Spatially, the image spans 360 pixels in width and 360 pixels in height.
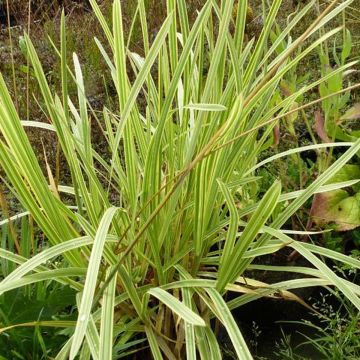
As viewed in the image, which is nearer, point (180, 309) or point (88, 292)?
point (88, 292)

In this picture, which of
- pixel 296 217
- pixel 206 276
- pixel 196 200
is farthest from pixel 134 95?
pixel 296 217

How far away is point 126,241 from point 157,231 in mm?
81

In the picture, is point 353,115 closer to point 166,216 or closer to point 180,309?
point 166,216

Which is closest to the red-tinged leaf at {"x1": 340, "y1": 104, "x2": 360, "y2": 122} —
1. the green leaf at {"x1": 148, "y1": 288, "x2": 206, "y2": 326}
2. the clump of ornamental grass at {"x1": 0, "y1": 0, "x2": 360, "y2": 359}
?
the clump of ornamental grass at {"x1": 0, "y1": 0, "x2": 360, "y2": 359}

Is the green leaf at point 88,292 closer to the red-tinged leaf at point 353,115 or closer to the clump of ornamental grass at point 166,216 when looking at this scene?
the clump of ornamental grass at point 166,216

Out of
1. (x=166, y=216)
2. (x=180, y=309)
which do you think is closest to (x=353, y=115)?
(x=166, y=216)

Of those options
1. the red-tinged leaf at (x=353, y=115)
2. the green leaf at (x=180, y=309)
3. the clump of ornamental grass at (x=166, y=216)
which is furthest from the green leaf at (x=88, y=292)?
the red-tinged leaf at (x=353, y=115)

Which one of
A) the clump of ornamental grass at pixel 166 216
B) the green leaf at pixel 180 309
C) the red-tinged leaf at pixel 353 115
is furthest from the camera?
the red-tinged leaf at pixel 353 115

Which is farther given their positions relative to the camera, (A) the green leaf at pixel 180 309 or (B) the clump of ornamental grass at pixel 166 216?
(B) the clump of ornamental grass at pixel 166 216

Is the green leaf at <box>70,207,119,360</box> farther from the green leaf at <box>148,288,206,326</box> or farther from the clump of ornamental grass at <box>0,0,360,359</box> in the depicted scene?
the green leaf at <box>148,288,206,326</box>

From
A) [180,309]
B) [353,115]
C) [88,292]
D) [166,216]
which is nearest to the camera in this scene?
Answer: [88,292]

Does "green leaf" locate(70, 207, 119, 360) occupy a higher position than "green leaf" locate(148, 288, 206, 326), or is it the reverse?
"green leaf" locate(70, 207, 119, 360)

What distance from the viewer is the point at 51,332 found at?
5.11ft

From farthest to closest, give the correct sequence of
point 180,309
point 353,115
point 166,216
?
point 353,115 → point 166,216 → point 180,309
